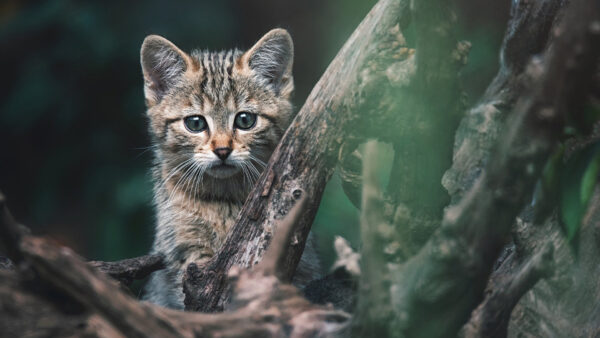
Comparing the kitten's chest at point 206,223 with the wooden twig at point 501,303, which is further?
the kitten's chest at point 206,223

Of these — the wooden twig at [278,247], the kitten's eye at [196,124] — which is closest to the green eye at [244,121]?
the kitten's eye at [196,124]

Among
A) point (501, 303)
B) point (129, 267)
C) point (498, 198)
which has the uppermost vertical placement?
point (498, 198)

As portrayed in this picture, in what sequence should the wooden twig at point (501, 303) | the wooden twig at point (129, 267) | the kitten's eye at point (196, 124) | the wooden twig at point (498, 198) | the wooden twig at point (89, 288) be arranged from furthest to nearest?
the kitten's eye at point (196, 124) → the wooden twig at point (129, 267) → the wooden twig at point (501, 303) → the wooden twig at point (89, 288) → the wooden twig at point (498, 198)

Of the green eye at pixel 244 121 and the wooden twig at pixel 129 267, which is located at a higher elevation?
the green eye at pixel 244 121

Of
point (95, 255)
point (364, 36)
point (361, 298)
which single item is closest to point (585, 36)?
point (361, 298)

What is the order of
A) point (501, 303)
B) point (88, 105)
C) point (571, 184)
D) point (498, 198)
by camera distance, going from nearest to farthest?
1. point (498, 198)
2. point (571, 184)
3. point (501, 303)
4. point (88, 105)

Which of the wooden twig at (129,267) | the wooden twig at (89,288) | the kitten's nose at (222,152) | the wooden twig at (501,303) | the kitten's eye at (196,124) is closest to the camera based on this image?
the wooden twig at (89,288)

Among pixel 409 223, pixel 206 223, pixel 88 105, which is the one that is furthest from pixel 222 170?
pixel 88 105

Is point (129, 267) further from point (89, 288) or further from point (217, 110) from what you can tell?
point (89, 288)

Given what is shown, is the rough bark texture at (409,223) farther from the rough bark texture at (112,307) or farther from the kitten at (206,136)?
the kitten at (206,136)
